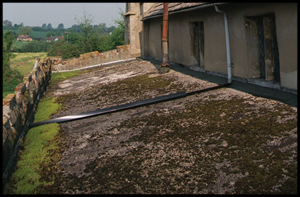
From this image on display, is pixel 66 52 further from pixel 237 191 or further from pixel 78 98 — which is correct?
pixel 237 191

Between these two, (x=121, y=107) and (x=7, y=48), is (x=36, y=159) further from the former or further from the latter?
(x=7, y=48)

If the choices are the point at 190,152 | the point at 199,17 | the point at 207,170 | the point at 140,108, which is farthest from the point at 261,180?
the point at 199,17

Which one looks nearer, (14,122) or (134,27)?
(14,122)

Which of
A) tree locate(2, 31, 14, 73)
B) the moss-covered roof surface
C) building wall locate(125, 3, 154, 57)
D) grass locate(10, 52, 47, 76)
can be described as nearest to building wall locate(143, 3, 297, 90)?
the moss-covered roof surface

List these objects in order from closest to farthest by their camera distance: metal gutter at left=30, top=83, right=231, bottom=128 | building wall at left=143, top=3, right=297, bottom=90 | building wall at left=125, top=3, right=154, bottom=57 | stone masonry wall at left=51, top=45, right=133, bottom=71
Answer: building wall at left=143, top=3, right=297, bottom=90
metal gutter at left=30, top=83, right=231, bottom=128
building wall at left=125, top=3, right=154, bottom=57
stone masonry wall at left=51, top=45, right=133, bottom=71

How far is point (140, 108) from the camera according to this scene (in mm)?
9172

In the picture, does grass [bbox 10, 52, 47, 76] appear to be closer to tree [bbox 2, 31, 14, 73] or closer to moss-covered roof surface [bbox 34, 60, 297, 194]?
tree [bbox 2, 31, 14, 73]

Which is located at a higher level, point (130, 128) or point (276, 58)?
point (276, 58)

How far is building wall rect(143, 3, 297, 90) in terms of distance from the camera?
300 inches

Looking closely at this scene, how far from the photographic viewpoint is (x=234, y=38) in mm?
9797

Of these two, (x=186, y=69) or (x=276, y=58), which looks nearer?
(x=276, y=58)

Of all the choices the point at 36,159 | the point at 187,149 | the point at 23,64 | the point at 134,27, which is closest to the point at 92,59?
the point at 134,27

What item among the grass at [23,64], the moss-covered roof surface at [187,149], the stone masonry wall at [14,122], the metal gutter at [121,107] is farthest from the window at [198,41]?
the grass at [23,64]

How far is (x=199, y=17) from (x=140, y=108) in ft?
16.3
